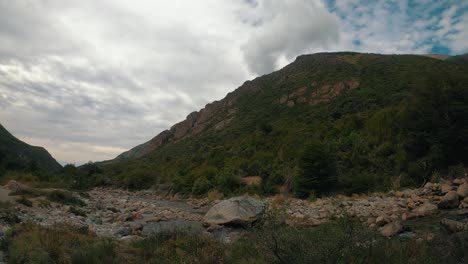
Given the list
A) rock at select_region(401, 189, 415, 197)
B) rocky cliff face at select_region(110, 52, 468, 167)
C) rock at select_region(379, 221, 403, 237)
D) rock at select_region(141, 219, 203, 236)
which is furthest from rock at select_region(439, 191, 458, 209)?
rocky cliff face at select_region(110, 52, 468, 167)

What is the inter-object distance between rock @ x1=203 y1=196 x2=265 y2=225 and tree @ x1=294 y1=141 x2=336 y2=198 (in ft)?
18.1

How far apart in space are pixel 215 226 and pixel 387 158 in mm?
11475

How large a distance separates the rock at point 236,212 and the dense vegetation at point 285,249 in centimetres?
617

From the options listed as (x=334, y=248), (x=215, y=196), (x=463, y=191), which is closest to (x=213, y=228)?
(x=334, y=248)

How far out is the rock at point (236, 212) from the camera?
39.8 ft

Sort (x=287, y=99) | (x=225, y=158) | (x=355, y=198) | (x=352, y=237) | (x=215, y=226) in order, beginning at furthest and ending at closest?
(x=287, y=99) < (x=225, y=158) < (x=355, y=198) < (x=215, y=226) < (x=352, y=237)

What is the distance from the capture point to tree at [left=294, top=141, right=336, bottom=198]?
17.5 metres

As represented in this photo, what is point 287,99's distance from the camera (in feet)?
171

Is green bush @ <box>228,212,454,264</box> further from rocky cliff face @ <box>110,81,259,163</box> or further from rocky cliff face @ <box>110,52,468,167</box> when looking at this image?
rocky cliff face @ <box>110,81,259,163</box>

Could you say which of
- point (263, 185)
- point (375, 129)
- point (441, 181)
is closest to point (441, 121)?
point (441, 181)

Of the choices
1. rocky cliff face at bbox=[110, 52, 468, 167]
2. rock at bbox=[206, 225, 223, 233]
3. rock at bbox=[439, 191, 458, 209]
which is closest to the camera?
rock at bbox=[439, 191, 458, 209]

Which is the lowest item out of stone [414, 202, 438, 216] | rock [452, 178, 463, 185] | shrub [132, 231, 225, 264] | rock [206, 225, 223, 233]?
rock [206, 225, 223, 233]

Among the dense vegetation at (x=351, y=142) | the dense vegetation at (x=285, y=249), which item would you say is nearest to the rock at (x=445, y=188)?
the dense vegetation at (x=351, y=142)

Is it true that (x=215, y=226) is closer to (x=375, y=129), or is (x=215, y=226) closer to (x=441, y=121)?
(x=441, y=121)
